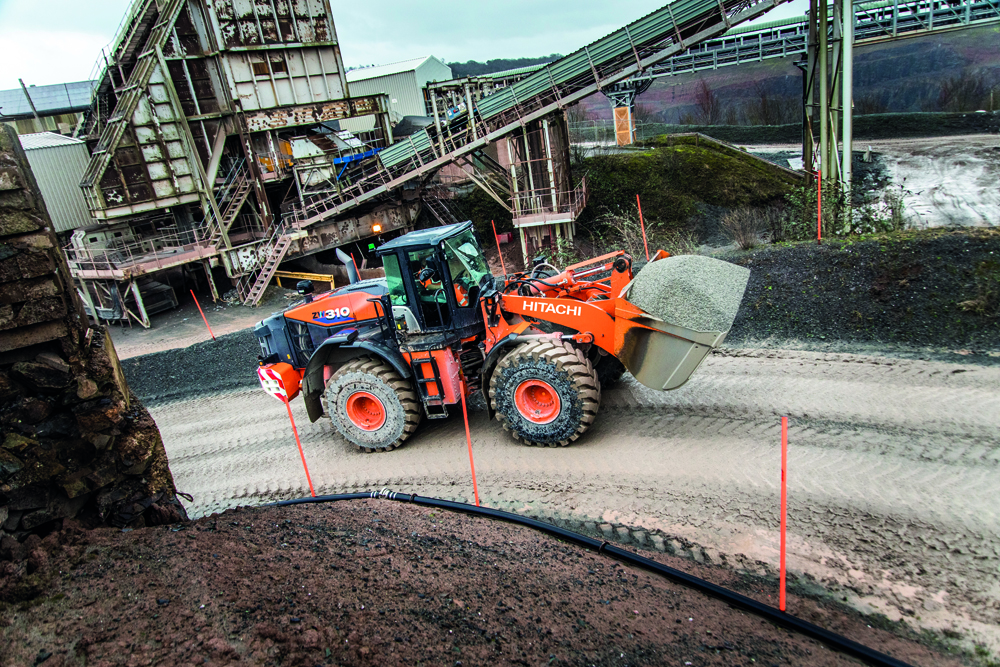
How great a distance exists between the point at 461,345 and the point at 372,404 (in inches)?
59.0

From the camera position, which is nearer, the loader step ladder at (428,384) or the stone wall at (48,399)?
the stone wall at (48,399)

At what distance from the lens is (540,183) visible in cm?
1883

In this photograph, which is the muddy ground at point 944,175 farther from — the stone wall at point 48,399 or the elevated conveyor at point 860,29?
the stone wall at point 48,399

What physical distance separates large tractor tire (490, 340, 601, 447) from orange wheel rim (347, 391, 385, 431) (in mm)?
1673

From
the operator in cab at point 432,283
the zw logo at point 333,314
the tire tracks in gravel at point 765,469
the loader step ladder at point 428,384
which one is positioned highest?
the operator in cab at point 432,283

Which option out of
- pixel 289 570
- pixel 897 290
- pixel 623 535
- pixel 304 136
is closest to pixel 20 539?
pixel 289 570

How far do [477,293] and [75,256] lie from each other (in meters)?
17.1

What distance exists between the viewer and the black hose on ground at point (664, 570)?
4.00 metres

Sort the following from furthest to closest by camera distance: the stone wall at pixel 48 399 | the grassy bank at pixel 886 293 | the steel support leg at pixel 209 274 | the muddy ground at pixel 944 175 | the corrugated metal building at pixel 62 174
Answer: the corrugated metal building at pixel 62 174 → the steel support leg at pixel 209 274 → the muddy ground at pixel 944 175 → the grassy bank at pixel 886 293 → the stone wall at pixel 48 399

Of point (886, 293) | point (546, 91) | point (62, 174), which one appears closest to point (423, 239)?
point (886, 293)

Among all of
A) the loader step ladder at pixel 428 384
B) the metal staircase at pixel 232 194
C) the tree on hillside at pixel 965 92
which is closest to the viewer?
the loader step ladder at pixel 428 384

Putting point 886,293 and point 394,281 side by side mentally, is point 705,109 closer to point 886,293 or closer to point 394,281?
point 886,293

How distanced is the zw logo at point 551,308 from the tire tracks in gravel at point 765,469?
157cm

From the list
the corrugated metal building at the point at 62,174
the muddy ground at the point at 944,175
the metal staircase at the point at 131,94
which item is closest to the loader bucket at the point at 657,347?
the muddy ground at the point at 944,175
